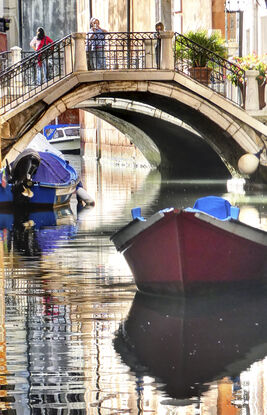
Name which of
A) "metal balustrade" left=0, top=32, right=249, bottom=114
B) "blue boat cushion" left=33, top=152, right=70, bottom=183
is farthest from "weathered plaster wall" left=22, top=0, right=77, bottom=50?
"blue boat cushion" left=33, top=152, right=70, bottom=183

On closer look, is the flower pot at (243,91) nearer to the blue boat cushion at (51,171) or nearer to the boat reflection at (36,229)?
the blue boat cushion at (51,171)

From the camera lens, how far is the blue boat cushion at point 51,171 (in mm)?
18250

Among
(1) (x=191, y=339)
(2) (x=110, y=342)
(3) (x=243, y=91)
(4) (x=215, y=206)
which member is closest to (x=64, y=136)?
(3) (x=243, y=91)

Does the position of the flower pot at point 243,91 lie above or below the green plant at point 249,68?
below

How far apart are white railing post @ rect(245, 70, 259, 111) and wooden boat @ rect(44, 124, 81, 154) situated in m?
21.2

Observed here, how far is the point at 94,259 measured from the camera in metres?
11.4

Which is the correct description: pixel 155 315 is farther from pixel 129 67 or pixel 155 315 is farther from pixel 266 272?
pixel 129 67

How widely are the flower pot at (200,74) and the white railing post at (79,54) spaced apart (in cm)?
180

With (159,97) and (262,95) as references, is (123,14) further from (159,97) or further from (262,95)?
(262,95)

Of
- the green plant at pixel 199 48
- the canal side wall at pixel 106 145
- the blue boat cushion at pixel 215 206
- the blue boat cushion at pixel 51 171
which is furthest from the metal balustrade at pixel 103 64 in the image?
the blue boat cushion at pixel 215 206

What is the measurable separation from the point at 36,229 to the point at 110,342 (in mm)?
7248

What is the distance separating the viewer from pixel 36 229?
14734 mm

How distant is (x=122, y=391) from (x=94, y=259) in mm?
5217

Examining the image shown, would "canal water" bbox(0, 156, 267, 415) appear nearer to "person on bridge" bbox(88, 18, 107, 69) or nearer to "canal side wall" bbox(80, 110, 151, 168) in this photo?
"person on bridge" bbox(88, 18, 107, 69)
